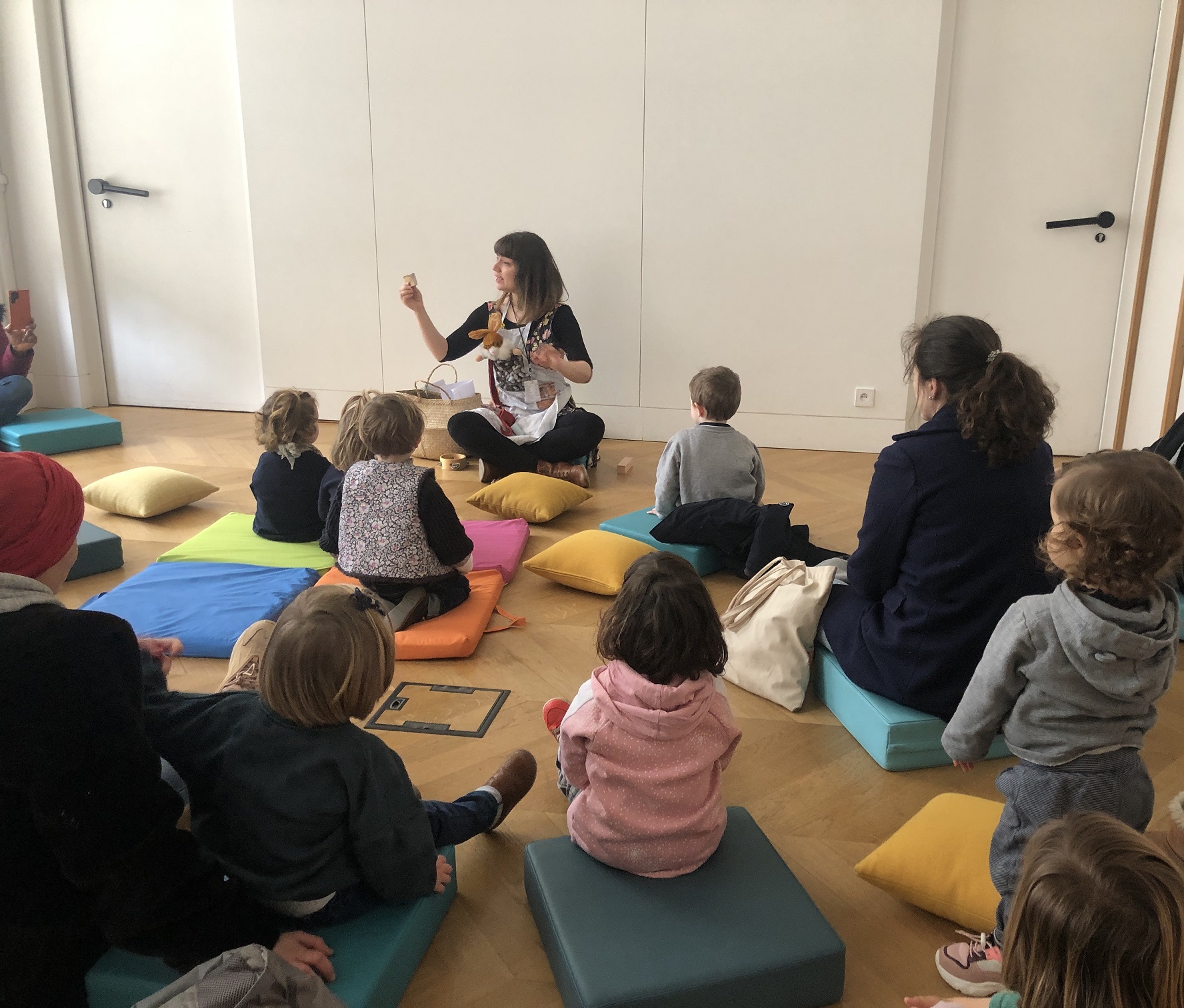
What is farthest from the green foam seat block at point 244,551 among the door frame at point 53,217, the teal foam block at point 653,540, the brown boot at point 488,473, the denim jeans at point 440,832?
the door frame at point 53,217

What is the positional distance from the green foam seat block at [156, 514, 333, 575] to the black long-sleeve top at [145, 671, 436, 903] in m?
1.82

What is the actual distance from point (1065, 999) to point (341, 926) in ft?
3.56

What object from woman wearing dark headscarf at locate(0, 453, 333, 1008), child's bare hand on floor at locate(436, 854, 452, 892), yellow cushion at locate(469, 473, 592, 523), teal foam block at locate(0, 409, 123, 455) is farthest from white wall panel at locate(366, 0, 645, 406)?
woman wearing dark headscarf at locate(0, 453, 333, 1008)

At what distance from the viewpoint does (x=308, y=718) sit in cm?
144

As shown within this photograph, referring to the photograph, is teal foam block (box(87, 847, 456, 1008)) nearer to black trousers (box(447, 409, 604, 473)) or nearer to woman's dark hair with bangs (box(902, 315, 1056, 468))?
woman's dark hair with bangs (box(902, 315, 1056, 468))

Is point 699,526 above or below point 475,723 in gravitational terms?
above

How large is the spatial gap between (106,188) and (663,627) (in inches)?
220

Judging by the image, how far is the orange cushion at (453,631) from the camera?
273 cm

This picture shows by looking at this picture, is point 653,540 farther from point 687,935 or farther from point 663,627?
point 687,935

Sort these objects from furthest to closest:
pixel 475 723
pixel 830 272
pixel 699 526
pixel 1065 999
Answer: pixel 830 272 < pixel 699 526 < pixel 475 723 < pixel 1065 999

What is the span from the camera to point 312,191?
545 cm

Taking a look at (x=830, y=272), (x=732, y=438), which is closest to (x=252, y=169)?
(x=830, y=272)

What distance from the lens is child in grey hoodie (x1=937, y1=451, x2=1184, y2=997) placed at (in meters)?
1.40

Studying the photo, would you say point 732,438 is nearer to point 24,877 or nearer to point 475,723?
point 475,723
